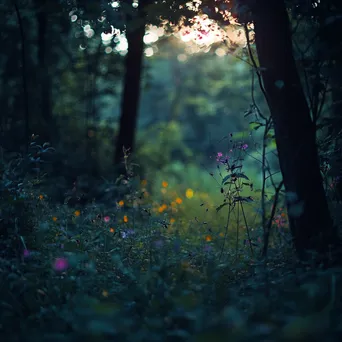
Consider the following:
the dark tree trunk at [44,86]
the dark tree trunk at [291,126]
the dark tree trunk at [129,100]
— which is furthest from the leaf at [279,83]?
the dark tree trunk at [44,86]

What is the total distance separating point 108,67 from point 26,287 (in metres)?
10.3

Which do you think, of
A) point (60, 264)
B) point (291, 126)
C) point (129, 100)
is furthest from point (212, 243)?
point (129, 100)

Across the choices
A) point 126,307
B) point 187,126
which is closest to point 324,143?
point 126,307

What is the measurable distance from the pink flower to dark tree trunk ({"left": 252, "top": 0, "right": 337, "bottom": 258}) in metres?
2.07

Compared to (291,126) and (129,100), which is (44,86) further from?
(291,126)

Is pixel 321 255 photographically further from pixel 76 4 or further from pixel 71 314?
pixel 76 4

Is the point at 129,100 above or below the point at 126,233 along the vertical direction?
above

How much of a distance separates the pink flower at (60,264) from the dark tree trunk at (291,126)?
2070 mm

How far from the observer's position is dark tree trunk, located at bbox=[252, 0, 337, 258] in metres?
4.77

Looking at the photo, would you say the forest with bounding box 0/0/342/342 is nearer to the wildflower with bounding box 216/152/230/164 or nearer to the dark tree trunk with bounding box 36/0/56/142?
the wildflower with bounding box 216/152/230/164

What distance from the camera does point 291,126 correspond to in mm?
4820

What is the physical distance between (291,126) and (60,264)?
2.43m

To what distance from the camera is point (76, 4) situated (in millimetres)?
5691

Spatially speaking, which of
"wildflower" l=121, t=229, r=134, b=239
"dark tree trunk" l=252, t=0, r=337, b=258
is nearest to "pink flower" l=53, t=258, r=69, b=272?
"wildflower" l=121, t=229, r=134, b=239
